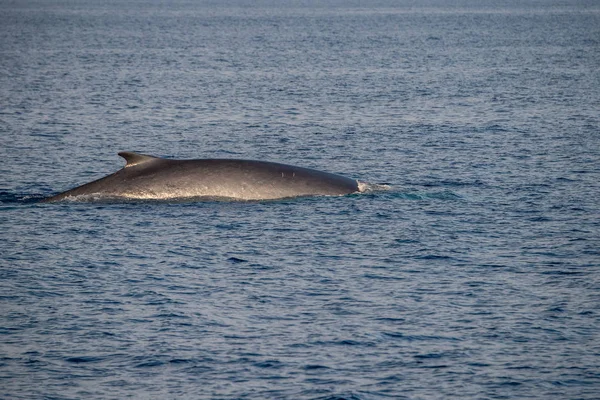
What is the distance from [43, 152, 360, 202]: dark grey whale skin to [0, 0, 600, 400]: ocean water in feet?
1.33

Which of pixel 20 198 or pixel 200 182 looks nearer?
pixel 200 182

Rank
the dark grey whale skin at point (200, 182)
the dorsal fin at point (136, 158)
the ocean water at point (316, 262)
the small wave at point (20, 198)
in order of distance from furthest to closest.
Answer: the small wave at point (20, 198) → the dark grey whale skin at point (200, 182) → the dorsal fin at point (136, 158) → the ocean water at point (316, 262)

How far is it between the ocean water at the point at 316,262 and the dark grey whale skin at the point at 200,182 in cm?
41

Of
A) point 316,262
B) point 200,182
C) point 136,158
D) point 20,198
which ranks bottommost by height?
point 316,262

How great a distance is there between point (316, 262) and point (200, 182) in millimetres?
5445

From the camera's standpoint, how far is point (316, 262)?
22297mm

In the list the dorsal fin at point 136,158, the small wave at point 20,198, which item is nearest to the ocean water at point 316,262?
the small wave at point 20,198

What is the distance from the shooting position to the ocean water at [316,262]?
54.0 feet

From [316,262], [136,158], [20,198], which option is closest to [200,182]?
[136,158]

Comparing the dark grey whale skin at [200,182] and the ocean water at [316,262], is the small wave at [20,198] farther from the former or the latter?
the dark grey whale skin at [200,182]

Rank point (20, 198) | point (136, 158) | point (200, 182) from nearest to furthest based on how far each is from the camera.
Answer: point (136, 158), point (200, 182), point (20, 198)

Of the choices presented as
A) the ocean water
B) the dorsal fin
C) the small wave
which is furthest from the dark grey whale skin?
the small wave

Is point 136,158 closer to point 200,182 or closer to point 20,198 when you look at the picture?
point 200,182

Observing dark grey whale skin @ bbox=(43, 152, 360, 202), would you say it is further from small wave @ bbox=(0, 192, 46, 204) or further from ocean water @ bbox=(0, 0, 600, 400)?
small wave @ bbox=(0, 192, 46, 204)
